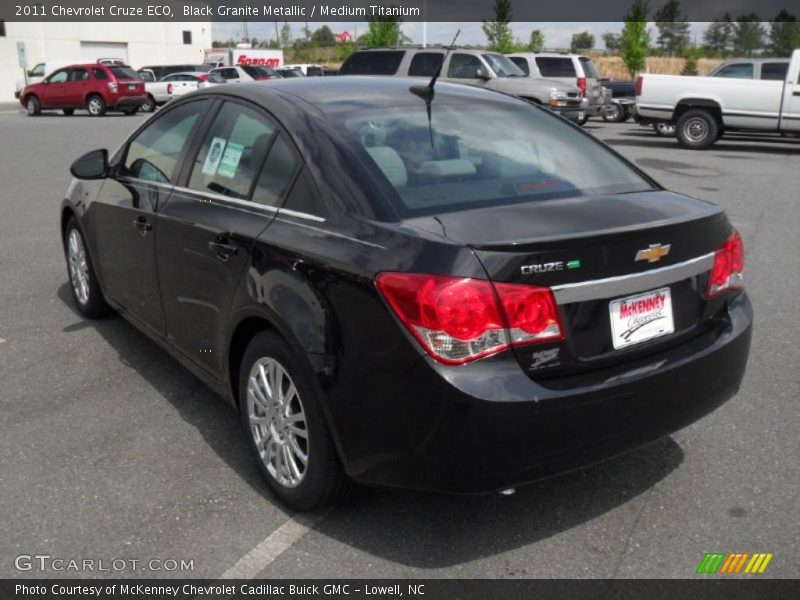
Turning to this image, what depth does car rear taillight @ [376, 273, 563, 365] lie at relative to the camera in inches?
106

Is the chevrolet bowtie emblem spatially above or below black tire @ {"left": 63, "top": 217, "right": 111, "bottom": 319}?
above

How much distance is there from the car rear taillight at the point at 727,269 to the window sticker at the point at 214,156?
2.20 meters

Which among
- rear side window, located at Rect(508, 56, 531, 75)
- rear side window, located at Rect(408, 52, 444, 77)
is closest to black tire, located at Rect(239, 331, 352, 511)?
rear side window, located at Rect(408, 52, 444, 77)

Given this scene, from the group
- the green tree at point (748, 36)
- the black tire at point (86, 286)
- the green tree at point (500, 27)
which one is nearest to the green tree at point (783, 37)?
the green tree at point (748, 36)

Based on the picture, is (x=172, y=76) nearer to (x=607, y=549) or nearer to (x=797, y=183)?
(x=797, y=183)

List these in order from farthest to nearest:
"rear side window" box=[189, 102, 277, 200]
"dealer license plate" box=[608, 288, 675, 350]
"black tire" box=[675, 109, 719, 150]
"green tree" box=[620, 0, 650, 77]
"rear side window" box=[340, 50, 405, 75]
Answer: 1. "green tree" box=[620, 0, 650, 77]
2. "rear side window" box=[340, 50, 405, 75]
3. "black tire" box=[675, 109, 719, 150]
4. "rear side window" box=[189, 102, 277, 200]
5. "dealer license plate" box=[608, 288, 675, 350]

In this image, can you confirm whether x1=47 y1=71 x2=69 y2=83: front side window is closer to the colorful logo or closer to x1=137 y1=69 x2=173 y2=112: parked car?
x1=137 y1=69 x2=173 y2=112: parked car

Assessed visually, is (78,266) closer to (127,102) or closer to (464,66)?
(464,66)

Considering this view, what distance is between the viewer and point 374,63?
18750 mm

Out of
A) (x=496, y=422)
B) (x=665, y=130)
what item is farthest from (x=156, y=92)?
(x=496, y=422)

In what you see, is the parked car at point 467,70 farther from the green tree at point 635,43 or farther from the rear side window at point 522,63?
the green tree at point 635,43

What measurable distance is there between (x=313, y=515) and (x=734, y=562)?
5.08 feet

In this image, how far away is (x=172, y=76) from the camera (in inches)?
1287

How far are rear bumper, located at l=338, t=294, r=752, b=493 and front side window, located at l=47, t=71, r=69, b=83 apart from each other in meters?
30.2
